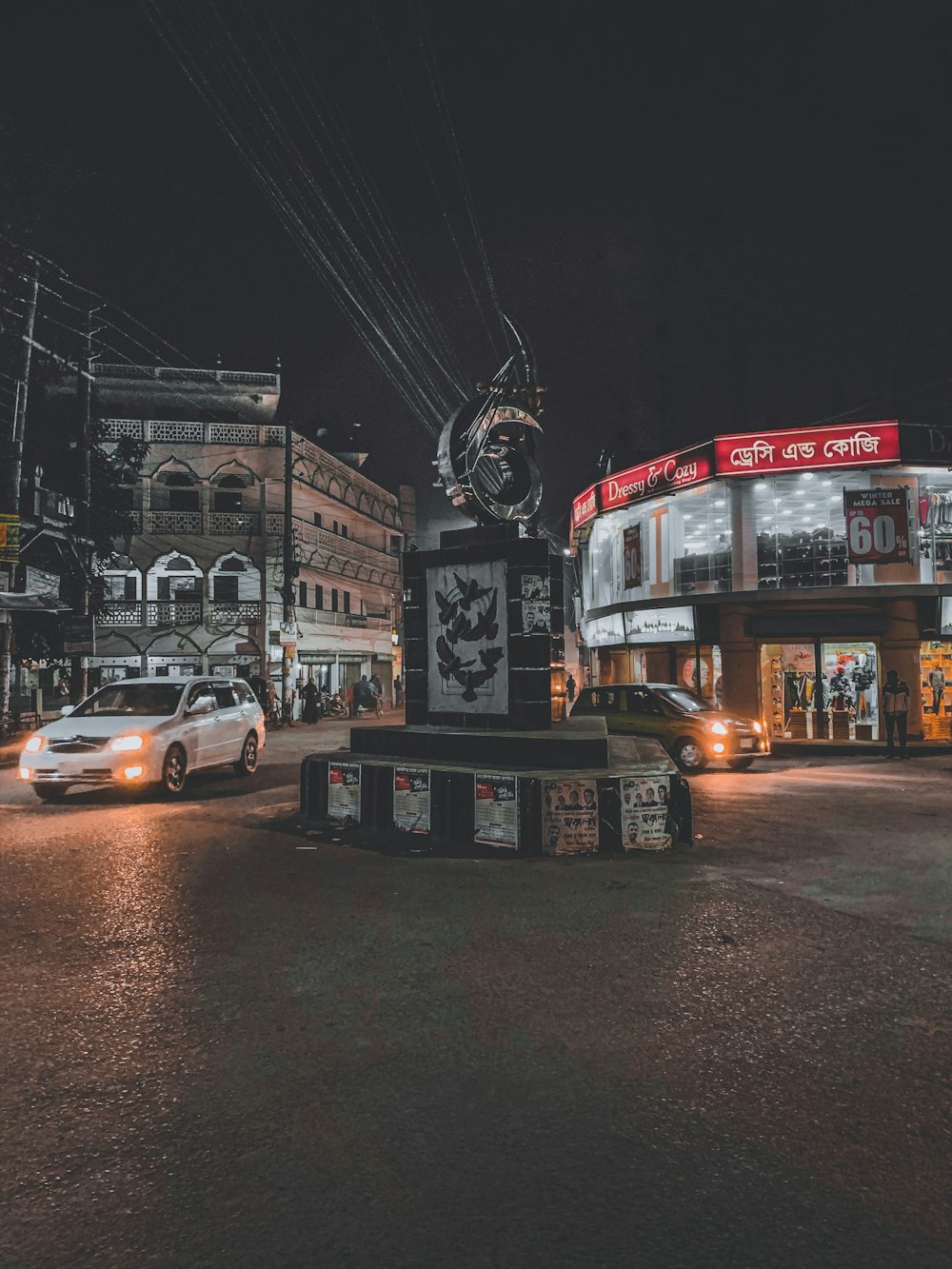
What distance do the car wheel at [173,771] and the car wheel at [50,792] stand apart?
1.45 meters

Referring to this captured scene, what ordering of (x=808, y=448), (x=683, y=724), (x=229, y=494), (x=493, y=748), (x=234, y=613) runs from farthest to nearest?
(x=229, y=494), (x=234, y=613), (x=808, y=448), (x=683, y=724), (x=493, y=748)

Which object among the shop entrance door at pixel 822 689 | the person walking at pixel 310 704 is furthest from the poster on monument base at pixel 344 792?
the person walking at pixel 310 704

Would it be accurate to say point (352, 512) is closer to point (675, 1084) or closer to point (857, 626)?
point (857, 626)

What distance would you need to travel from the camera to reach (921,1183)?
2869mm

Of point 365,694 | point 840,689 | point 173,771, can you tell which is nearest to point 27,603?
point 173,771

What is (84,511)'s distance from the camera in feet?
77.7

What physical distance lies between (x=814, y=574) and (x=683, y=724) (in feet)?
31.3

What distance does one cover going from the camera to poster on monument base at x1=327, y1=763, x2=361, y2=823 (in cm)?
995

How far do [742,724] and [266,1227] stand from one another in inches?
566

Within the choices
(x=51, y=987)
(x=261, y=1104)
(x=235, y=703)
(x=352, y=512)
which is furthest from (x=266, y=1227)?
(x=352, y=512)

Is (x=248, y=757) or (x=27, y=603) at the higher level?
(x=27, y=603)

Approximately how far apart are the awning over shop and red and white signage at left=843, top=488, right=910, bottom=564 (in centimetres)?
2205

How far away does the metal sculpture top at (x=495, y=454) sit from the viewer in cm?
1193

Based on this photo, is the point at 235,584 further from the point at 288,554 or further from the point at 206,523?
the point at 206,523
